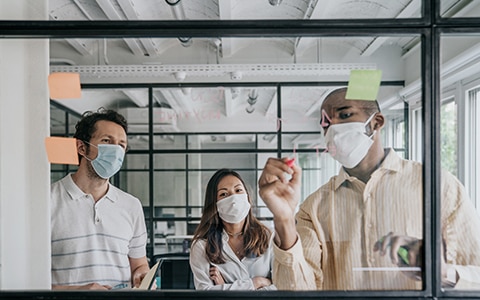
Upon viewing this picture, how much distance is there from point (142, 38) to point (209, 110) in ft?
1.08

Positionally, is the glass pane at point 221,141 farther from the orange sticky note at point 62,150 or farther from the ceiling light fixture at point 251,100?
the orange sticky note at point 62,150

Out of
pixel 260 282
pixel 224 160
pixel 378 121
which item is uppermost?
pixel 378 121

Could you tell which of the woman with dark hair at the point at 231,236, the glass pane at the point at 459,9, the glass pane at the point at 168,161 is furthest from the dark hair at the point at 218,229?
the glass pane at the point at 459,9

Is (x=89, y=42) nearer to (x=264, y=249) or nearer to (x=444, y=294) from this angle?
(x=264, y=249)

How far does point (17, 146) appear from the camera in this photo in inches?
61.6

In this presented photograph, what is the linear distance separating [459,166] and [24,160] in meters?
1.51

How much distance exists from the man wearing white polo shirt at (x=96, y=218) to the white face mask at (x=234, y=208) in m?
0.28

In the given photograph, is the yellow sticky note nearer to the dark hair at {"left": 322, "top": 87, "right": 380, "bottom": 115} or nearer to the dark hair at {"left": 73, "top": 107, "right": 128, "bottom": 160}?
the dark hair at {"left": 322, "top": 87, "right": 380, "bottom": 115}

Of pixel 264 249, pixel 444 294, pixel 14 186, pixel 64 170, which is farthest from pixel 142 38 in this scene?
pixel 444 294

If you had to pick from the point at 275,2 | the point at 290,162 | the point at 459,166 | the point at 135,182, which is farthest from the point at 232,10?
A: the point at 459,166

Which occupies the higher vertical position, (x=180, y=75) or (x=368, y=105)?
(x=180, y=75)

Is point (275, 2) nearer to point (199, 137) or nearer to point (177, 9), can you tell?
point (177, 9)

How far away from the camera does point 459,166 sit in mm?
1568

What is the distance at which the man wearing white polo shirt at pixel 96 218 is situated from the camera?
1.55m
